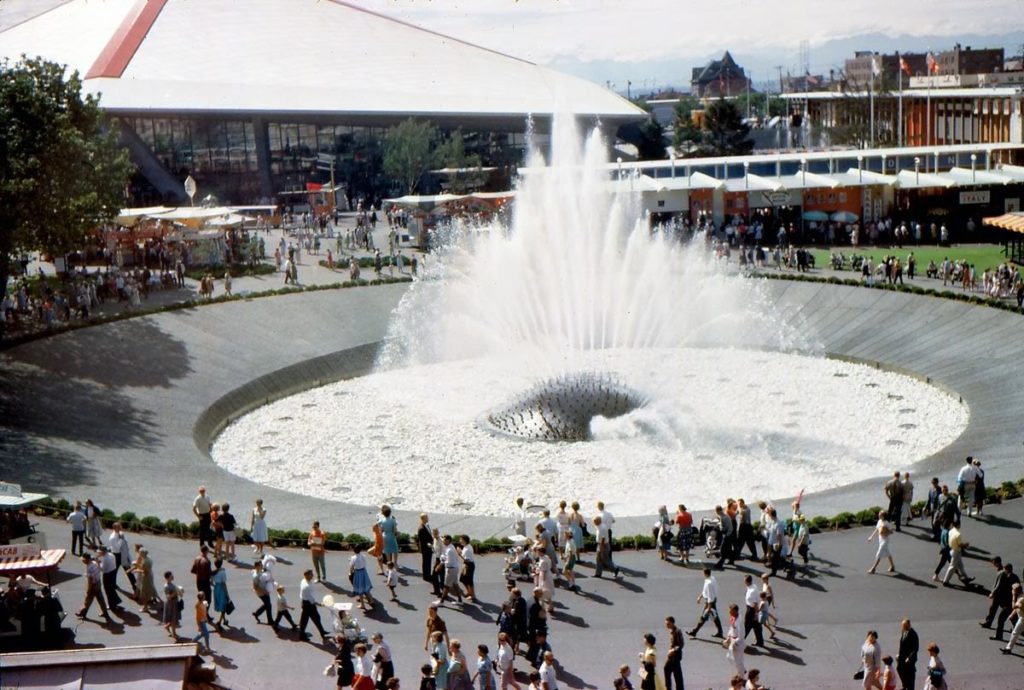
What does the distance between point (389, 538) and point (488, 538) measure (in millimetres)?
2155

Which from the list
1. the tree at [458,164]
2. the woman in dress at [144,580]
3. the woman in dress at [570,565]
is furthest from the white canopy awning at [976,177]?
the woman in dress at [144,580]

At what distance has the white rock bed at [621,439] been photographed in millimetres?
23500

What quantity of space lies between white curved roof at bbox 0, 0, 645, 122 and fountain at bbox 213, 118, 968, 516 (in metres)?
28.6

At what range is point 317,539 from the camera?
17406 millimetres

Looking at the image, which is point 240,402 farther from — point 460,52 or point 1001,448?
point 460,52

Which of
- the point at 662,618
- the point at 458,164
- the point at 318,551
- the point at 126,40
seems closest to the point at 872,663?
the point at 662,618

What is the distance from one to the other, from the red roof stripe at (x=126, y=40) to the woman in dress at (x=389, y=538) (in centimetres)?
5523

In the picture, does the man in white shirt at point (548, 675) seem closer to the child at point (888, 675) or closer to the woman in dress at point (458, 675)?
the woman in dress at point (458, 675)

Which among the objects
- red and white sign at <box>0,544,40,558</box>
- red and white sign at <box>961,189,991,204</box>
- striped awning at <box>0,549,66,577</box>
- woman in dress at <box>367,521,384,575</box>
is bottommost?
woman in dress at <box>367,521,384,575</box>

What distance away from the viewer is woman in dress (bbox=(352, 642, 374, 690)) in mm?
12883

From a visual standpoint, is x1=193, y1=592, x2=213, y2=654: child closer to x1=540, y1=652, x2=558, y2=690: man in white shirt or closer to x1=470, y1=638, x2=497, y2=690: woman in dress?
x1=470, y1=638, x2=497, y2=690: woman in dress

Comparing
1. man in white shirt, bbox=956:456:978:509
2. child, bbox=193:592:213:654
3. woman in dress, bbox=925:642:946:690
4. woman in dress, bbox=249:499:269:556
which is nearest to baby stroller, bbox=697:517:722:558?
man in white shirt, bbox=956:456:978:509

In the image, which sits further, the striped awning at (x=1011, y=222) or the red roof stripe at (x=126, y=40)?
the red roof stripe at (x=126, y=40)

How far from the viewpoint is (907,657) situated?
13719mm
